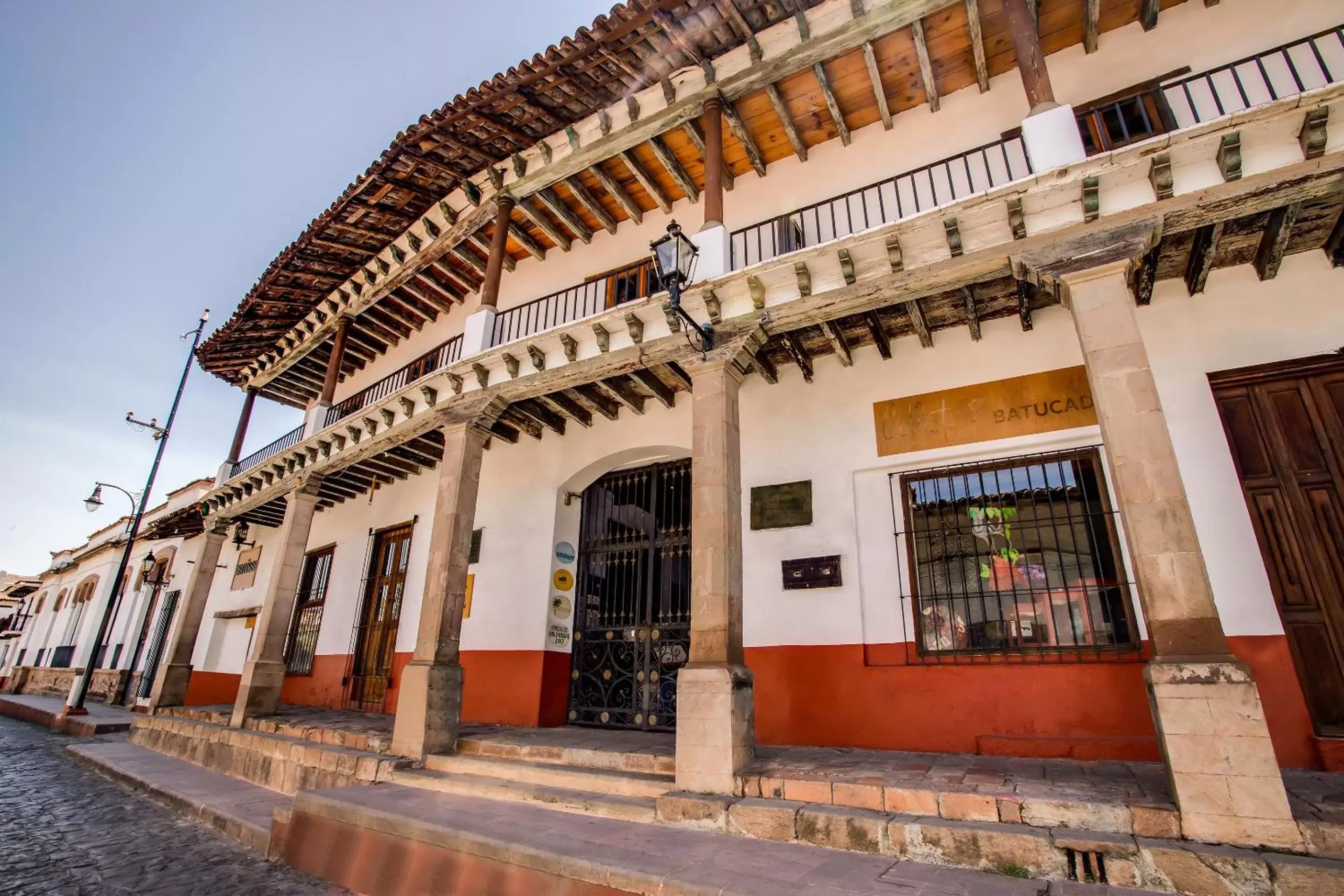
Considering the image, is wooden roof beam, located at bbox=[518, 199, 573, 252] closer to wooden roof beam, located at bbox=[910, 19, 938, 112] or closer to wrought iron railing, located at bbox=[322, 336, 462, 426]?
wrought iron railing, located at bbox=[322, 336, 462, 426]

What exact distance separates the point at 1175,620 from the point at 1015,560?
2243 millimetres

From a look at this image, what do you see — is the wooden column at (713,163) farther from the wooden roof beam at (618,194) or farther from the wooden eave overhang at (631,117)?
the wooden roof beam at (618,194)

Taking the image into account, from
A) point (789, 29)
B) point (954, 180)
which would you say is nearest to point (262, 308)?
point (789, 29)

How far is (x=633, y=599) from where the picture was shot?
27.7 ft

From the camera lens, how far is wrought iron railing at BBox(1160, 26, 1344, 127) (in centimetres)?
509

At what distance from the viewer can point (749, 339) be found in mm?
5930

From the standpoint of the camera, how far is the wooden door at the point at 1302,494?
15.7ft

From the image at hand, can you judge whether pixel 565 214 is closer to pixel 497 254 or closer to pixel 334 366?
pixel 497 254

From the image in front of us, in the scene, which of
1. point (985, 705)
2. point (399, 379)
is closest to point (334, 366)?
point (399, 379)

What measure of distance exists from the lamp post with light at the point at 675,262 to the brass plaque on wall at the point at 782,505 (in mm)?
2360

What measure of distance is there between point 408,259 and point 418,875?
8.79 m

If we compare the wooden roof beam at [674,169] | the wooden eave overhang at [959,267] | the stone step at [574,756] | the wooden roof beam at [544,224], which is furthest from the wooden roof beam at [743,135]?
the stone step at [574,756]

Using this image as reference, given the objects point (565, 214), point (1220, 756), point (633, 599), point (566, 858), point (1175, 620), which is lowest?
point (566, 858)

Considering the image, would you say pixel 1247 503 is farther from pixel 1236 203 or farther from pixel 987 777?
pixel 987 777
